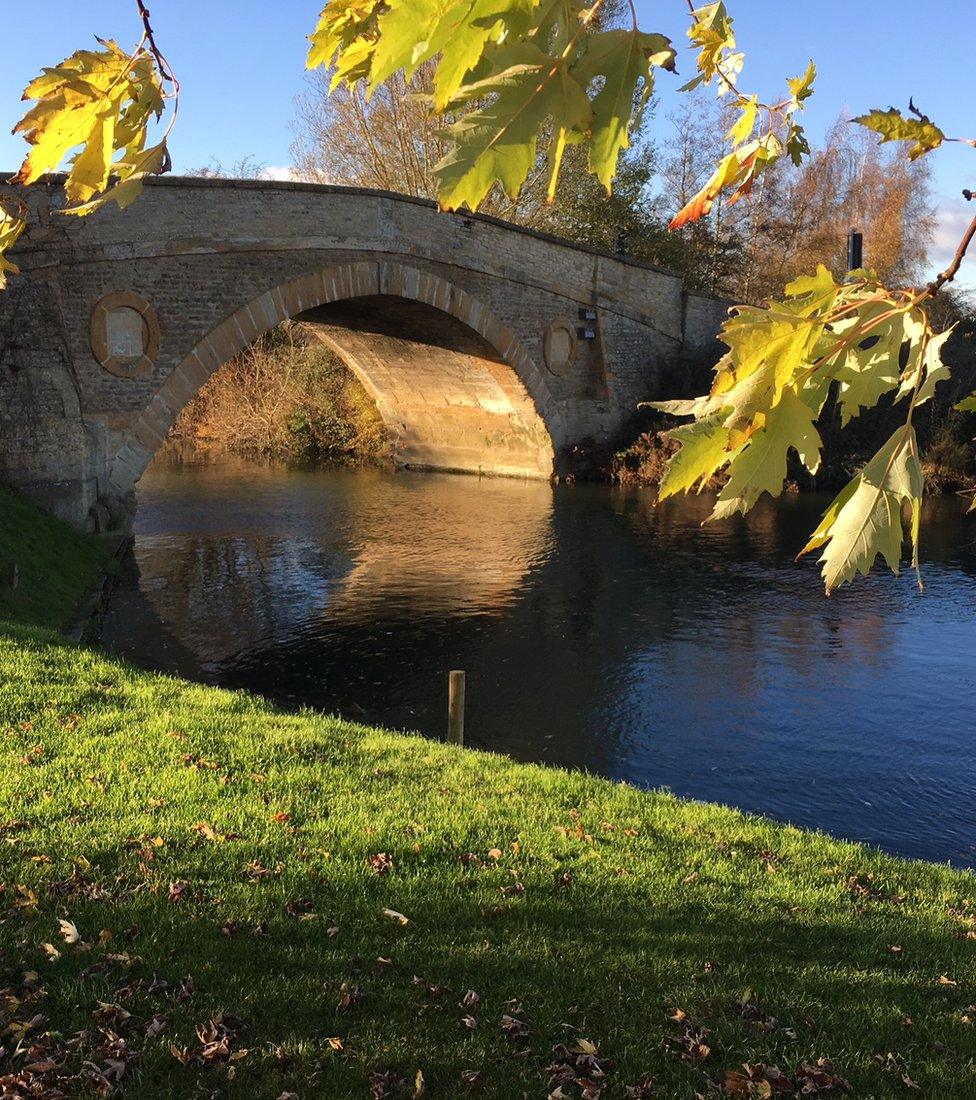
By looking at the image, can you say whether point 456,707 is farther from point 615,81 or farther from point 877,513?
point 615,81

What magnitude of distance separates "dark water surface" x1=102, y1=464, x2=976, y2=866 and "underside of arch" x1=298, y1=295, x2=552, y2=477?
4.18 metres

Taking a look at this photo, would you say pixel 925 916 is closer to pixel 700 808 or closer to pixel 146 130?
pixel 700 808

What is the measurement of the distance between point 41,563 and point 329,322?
11.8 metres

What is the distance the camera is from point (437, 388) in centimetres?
2417

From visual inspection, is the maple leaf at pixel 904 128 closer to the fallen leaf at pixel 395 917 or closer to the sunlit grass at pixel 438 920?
the sunlit grass at pixel 438 920

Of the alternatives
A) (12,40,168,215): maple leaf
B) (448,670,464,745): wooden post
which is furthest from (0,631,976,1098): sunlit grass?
(12,40,168,215): maple leaf

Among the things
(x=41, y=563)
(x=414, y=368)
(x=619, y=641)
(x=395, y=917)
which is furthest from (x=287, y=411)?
(x=395, y=917)

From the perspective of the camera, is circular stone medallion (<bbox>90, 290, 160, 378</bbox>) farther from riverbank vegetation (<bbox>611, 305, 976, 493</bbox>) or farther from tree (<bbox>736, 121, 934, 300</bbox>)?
tree (<bbox>736, 121, 934, 300</bbox>)

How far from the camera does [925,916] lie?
14.8 ft

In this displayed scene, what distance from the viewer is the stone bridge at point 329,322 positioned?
13.1 m

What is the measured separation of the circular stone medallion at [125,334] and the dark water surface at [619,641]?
2.62 meters

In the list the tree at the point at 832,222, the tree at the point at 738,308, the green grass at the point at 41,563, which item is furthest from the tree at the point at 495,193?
the tree at the point at 738,308

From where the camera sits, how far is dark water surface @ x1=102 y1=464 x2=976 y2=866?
756 centimetres

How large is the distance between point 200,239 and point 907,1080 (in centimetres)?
1398
